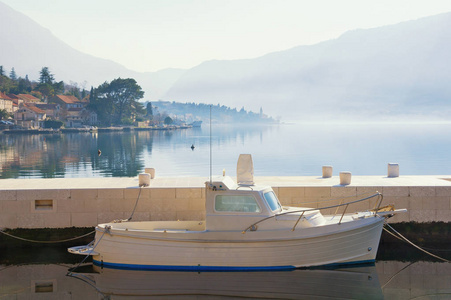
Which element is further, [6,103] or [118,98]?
[118,98]

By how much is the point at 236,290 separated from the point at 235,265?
2.83ft

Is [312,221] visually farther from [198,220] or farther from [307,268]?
[198,220]

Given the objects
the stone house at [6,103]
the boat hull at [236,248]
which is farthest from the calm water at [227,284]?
the stone house at [6,103]

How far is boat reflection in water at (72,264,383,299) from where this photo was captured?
1387 cm

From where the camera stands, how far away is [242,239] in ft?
47.3

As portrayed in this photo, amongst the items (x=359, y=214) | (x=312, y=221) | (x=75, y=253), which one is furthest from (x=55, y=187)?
(x=359, y=214)

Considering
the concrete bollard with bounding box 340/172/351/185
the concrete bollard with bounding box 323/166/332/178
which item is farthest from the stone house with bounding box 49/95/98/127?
the concrete bollard with bounding box 340/172/351/185

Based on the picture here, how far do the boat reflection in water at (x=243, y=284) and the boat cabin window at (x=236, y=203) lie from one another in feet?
5.61

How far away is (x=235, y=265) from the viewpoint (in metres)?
14.7

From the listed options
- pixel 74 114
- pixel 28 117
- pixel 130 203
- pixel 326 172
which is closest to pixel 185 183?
pixel 130 203

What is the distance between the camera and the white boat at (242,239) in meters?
14.5

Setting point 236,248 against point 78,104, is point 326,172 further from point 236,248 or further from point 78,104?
point 78,104

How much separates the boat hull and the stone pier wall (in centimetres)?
202

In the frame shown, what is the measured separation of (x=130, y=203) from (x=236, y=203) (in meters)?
4.00
